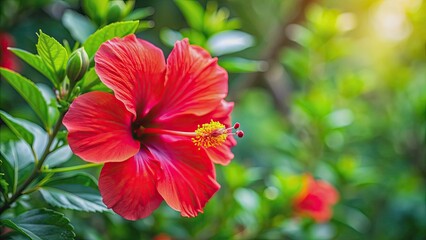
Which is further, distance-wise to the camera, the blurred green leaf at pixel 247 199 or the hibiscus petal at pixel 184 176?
the blurred green leaf at pixel 247 199

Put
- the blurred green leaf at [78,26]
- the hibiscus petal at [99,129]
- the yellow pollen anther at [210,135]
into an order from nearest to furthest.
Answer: the hibiscus petal at [99,129]
the yellow pollen anther at [210,135]
the blurred green leaf at [78,26]

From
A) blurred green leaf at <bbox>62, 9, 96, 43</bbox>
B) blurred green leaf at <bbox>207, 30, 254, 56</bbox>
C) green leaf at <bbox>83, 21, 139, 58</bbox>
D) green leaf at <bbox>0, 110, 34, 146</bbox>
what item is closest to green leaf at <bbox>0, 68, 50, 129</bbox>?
green leaf at <bbox>0, 110, 34, 146</bbox>

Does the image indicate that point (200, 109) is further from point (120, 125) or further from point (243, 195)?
point (243, 195)

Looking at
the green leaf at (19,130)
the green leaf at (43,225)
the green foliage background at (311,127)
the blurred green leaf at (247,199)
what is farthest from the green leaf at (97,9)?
the blurred green leaf at (247,199)

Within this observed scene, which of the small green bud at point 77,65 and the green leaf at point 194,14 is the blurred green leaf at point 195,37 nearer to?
the green leaf at point 194,14

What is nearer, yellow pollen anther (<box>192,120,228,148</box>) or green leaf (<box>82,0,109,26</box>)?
yellow pollen anther (<box>192,120,228,148</box>)

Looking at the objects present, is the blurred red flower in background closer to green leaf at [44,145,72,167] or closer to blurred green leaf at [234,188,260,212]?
green leaf at [44,145,72,167]
